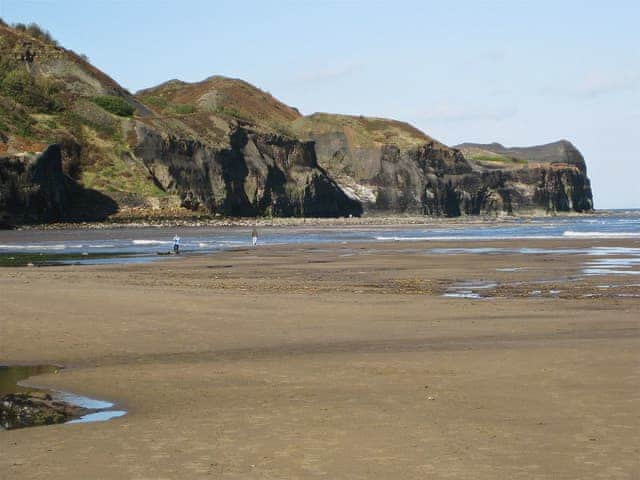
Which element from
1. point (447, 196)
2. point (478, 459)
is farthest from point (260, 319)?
point (447, 196)

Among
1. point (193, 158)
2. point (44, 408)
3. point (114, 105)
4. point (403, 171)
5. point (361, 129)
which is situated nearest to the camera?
point (44, 408)

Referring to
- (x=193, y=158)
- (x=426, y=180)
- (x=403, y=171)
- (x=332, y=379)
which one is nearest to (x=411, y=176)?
(x=403, y=171)

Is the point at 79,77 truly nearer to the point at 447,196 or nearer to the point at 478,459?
the point at 447,196

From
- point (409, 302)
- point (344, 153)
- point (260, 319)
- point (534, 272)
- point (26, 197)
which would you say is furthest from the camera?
point (344, 153)

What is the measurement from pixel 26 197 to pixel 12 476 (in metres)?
82.0

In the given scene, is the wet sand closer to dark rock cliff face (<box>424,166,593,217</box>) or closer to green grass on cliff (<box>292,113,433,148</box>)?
green grass on cliff (<box>292,113,433,148</box>)

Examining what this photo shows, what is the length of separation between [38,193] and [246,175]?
40707mm

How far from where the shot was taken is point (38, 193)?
284 feet

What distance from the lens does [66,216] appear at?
9194 centimetres

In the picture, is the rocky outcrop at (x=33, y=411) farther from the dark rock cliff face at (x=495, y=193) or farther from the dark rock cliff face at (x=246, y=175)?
the dark rock cliff face at (x=495, y=193)

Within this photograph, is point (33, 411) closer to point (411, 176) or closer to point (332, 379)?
point (332, 379)

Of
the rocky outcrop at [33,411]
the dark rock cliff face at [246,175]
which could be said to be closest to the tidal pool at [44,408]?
the rocky outcrop at [33,411]

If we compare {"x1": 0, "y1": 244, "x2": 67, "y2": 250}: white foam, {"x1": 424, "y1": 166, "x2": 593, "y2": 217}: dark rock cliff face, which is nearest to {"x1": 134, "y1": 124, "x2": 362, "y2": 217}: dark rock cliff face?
{"x1": 424, "y1": 166, "x2": 593, "y2": 217}: dark rock cliff face

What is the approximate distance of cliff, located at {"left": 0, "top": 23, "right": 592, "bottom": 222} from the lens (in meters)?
98.4
